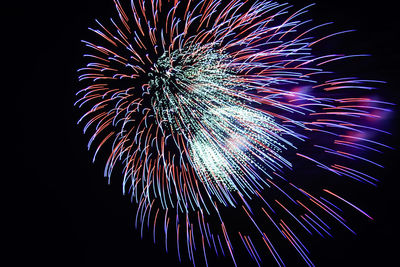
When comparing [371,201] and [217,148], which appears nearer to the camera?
[217,148]

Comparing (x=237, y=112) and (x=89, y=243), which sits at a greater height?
(x=237, y=112)

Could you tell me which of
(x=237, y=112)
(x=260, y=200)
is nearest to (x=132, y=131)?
(x=237, y=112)

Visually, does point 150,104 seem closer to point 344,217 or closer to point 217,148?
point 217,148

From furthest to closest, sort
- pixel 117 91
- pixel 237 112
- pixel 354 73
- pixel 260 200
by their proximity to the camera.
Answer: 1. pixel 260 200
2. pixel 354 73
3. pixel 117 91
4. pixel 237 112

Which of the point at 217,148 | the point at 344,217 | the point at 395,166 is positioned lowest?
the point at 344,217

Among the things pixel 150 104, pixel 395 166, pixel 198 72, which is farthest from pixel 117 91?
pixel 395 166

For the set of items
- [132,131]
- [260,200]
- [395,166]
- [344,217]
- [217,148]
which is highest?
[132,131]

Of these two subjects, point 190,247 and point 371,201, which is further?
point 190,247

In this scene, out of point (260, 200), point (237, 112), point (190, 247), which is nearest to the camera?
point (237, 112)

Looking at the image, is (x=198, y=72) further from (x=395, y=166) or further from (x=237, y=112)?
(x=395, y=166)
